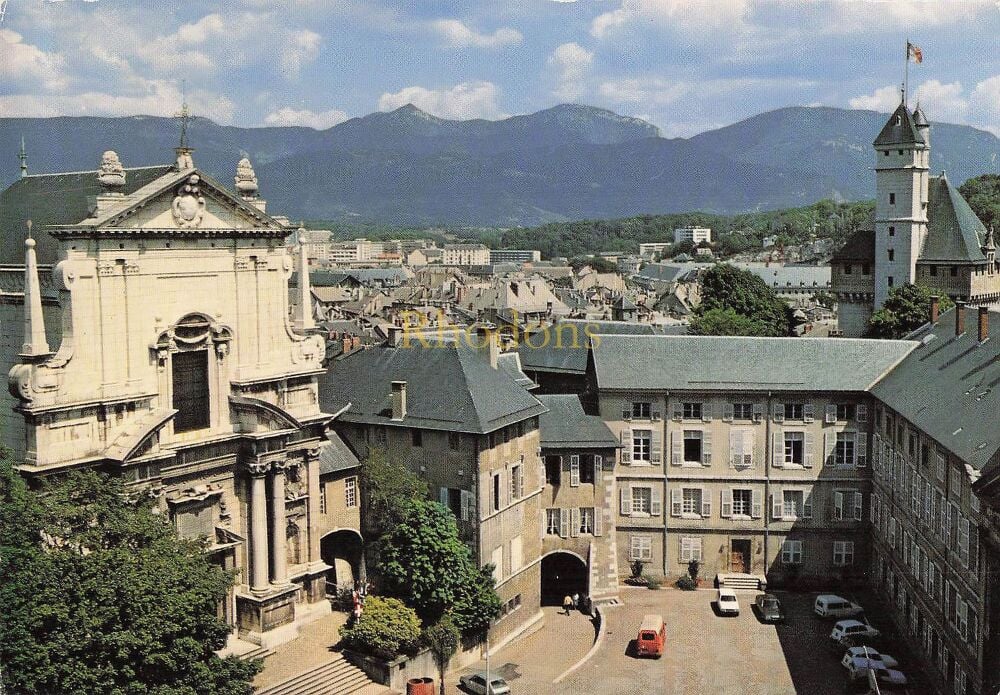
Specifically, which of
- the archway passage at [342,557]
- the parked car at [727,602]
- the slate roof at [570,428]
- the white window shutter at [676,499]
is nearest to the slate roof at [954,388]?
the white window shutter at [676,499]

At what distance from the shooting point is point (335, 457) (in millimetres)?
58531

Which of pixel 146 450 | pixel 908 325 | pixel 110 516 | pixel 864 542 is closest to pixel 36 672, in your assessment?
pixel 110 516

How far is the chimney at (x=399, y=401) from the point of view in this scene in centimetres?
5891

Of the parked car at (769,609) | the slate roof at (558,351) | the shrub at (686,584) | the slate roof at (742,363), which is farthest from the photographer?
the slate roof at (558,351)

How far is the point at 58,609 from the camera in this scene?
36719 millimetres

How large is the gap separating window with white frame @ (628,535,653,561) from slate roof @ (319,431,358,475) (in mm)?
20185

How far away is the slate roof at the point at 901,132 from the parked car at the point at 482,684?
80040 mm

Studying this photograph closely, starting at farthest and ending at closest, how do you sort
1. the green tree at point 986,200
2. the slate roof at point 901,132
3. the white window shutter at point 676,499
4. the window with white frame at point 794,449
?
1. the green tree at point 986,200
2. the slate roof at point 901,132
3. the white window shutter at point 676,499
4. the window with white frame at point 794,449

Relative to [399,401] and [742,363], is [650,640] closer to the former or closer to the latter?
[399,401]

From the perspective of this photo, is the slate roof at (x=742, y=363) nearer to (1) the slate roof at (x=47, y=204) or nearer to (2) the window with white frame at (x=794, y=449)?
(2) the window with white frame at (x=794, y=449)

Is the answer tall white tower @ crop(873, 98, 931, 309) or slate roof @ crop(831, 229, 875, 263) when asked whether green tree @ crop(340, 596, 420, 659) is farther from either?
slate roof @ crop(831, 229, 875, 263)

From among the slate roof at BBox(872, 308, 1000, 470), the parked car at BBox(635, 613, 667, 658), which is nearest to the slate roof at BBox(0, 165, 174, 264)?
the parked car at BBox(635, 613, 667, 658)

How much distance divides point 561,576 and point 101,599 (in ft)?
111

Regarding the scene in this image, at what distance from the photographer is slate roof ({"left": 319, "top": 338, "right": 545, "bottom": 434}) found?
5772cm
